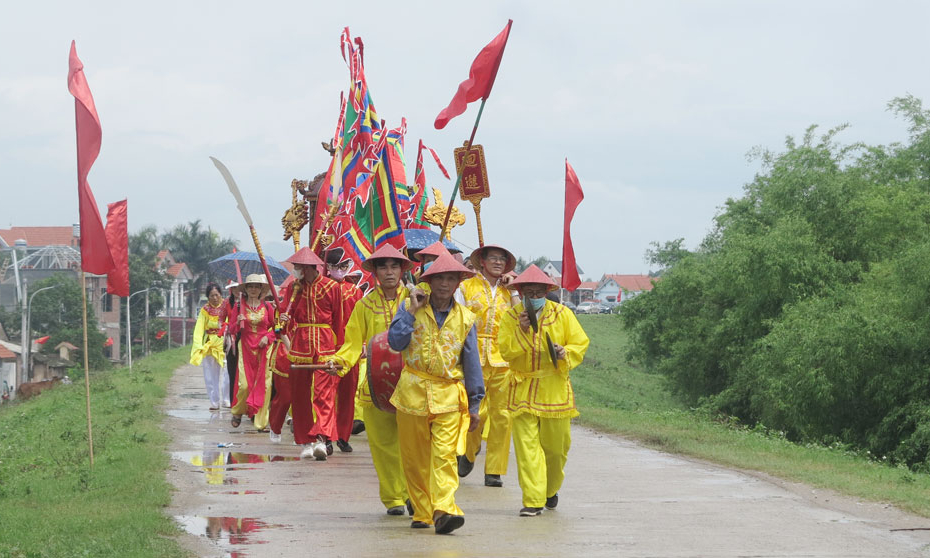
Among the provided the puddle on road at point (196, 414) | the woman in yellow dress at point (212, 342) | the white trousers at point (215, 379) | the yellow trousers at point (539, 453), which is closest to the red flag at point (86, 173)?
the yellow trousers at point (539, 453)

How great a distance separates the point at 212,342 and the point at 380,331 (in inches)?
376

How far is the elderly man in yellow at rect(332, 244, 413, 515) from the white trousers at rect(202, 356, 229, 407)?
30.7 feet

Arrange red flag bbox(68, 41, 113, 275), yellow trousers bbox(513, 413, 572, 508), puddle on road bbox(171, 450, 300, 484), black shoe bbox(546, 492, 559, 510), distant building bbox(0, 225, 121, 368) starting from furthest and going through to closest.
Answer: distant building bbox(0, 225, 121, 368) < puddle on road bbox(171, 450, 300, 484) < red flag bbox(68, 41, 113, 275) < black shoe bbox(546, 492, 559, 510) < yellow trousers bbox(513, 413, 572, 508)

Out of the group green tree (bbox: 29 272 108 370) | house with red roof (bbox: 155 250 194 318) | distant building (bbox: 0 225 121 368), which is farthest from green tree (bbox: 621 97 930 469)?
house with red roof (bbox: 155 250 194 318)

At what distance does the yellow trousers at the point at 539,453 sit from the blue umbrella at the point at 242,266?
882 centimetres

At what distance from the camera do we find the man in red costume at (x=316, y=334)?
1171cm

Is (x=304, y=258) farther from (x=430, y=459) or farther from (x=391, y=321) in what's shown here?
(x=430, y=459)

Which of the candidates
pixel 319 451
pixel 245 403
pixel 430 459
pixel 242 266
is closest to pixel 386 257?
pixel 430 459

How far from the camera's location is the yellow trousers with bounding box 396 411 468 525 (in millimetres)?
7434

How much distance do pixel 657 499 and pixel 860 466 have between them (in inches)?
147

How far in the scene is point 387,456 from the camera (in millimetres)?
8305

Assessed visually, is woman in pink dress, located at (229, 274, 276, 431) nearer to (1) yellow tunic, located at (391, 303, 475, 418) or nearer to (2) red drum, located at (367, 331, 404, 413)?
(2) red drum, located at (367, 331, 404, 413)

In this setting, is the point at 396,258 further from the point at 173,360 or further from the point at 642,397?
the point at 642,397

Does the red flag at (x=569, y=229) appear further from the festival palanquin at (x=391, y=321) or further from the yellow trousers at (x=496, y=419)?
the yellow trousers at (x=496, y=419)
